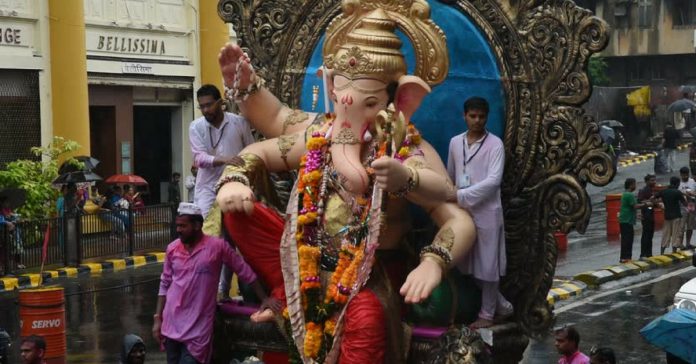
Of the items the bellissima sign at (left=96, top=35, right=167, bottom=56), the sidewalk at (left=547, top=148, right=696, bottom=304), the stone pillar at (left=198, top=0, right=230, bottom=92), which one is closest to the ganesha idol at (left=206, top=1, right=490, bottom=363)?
the sidewalk at (left=547, top=148, right=696, bottom=304)

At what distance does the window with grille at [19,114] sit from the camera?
79.3ft

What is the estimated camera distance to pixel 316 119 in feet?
23.3

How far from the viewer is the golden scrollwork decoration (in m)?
6.76

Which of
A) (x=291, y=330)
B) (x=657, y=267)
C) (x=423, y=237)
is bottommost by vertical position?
(x=657, y=267)

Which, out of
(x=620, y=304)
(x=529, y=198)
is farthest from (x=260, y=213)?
(x=620, y=304)

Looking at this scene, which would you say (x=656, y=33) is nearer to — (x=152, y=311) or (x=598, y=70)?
(x=598, y=70)

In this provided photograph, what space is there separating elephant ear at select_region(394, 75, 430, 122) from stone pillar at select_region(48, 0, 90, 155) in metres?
18.7

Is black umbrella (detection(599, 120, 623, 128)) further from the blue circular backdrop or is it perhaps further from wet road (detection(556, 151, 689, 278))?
the blue circular backdrop

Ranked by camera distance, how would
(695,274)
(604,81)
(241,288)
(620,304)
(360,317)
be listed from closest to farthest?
(360,317)
(241,288)
(620,304)
(695,274)
(604,81)

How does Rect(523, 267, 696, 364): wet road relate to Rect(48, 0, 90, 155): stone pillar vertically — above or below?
below

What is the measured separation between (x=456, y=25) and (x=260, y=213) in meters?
1.44

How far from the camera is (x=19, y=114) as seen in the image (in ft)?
80.5

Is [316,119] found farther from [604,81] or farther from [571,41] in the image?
[604,81]

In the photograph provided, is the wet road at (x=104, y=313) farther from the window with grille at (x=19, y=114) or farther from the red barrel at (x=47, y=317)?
the window with grille at (x=19, y=114)
